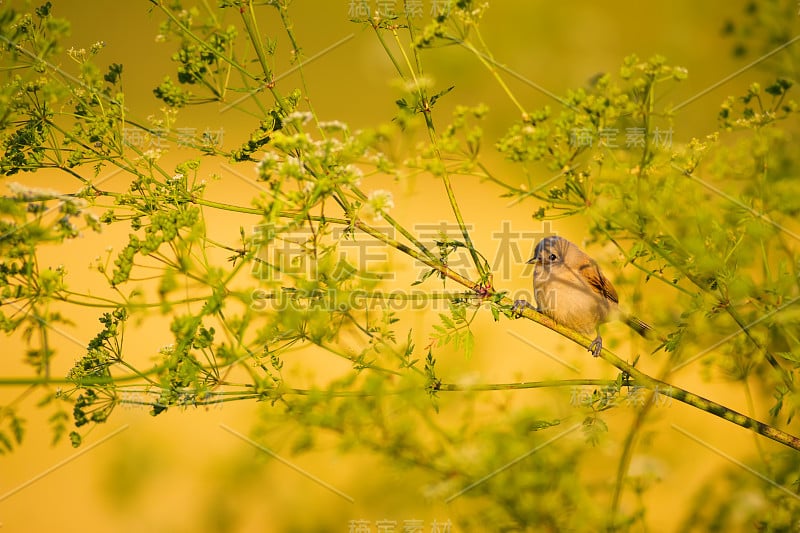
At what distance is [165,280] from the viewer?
1.05m

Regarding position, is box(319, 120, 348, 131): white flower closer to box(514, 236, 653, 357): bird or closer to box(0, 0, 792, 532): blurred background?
box(0, 0, 792, 532): blurred background

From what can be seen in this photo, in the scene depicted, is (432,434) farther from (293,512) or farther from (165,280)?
(293,512)

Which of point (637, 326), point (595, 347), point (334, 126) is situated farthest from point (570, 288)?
point (334, 126)

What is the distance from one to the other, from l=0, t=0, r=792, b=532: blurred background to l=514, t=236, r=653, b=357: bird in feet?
0.35

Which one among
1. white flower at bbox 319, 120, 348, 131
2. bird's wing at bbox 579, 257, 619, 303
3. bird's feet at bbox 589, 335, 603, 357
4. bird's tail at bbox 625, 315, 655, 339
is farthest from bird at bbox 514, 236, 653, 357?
white flower at bbox 319, 120, 348, 131

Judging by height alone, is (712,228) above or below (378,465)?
above

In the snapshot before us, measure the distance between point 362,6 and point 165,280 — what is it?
2.57ft

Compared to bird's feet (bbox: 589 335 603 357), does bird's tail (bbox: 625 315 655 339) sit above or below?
above

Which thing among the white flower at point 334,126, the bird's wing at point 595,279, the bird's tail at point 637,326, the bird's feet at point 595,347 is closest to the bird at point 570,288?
the bird's wing at point 595,279

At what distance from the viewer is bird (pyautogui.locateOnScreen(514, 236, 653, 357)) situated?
2.42 meters

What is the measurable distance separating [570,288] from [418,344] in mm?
1188

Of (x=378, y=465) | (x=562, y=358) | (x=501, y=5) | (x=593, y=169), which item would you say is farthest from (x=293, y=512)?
(x=501, y=5)

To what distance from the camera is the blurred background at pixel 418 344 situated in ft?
4.55

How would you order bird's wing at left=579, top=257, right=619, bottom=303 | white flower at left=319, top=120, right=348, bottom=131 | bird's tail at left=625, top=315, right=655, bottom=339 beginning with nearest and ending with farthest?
1. white flower at left=319, top=120, right=348, bottom=131
2. bird's tail at left=625, top=315, right=655, bottom=339
3. bird's wing at left=579, top=257, right=619, bottom=303
